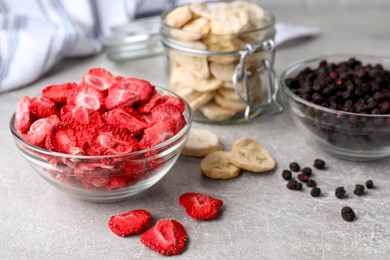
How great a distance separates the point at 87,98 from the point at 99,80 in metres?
0.08

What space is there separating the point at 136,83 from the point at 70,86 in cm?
13

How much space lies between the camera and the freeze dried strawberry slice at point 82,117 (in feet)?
3.17

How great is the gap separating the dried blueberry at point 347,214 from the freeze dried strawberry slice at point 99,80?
48cm

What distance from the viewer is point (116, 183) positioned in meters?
0.95

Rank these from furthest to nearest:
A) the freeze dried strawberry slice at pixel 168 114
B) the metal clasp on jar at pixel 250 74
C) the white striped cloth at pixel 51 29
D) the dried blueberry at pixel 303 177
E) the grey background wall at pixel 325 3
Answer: the grey background wall at pixel 325 3 → the white striped cloth at pixel 51 29 → the metal clasp on jar at pixel 250 74 → the dried blueberry at pixel 303 177 → the freeze dried strawberry slice at pixel 168 114

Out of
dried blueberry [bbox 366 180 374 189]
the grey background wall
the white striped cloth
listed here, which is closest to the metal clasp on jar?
dried blueberry [bbox 366 180 374 189]

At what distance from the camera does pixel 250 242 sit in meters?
A: 0.92

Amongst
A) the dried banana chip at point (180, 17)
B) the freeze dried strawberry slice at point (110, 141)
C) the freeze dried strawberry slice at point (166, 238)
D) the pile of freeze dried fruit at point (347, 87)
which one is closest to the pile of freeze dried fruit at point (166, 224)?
the freeze dried strawberry slice at point (166, 238)

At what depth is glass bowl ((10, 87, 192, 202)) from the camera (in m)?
0.91

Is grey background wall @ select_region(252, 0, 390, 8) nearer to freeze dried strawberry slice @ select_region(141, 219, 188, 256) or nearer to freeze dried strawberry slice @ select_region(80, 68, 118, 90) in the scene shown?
freeze dried strawberry slice @ select_region(80, 68, 118, 90)

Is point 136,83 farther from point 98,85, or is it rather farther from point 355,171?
point 355,171

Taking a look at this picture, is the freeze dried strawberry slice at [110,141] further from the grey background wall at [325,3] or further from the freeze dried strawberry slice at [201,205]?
the grey background wall at [325,3]

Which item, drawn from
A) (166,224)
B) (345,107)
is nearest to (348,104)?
(345,107)

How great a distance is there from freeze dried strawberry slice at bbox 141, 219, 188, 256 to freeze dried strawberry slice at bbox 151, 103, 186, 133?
17 cm
